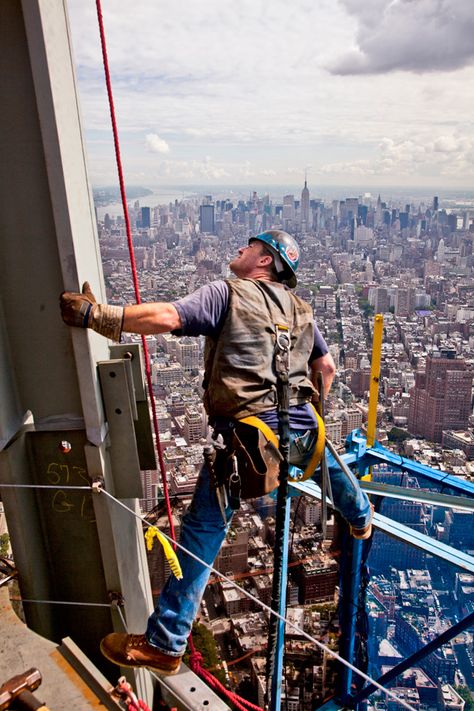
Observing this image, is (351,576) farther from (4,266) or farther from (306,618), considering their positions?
(306,618)

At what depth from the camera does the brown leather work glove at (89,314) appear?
5.90 ft

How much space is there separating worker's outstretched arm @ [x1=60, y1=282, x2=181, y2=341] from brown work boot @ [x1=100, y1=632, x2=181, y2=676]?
3.41 feet

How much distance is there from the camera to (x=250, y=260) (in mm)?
2449

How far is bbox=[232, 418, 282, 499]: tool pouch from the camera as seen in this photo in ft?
6.91

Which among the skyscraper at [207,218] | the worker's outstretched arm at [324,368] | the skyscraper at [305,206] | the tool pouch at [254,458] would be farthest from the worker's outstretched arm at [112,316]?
the skyscraper at [305,206]

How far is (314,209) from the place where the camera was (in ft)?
211

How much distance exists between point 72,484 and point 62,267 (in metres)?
0.73

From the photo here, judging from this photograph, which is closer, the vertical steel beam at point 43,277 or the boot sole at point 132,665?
the vertical steel beam at point 43,277

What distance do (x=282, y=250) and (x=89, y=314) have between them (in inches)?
35.4

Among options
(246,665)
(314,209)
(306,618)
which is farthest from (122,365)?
(314,209)

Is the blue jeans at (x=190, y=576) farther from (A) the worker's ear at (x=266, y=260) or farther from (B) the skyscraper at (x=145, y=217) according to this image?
(B) the skyscraper at (x=145, y=217)

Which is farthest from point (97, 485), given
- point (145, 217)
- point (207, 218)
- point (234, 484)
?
point (207, 218)

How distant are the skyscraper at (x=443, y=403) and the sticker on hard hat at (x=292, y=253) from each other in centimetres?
2458

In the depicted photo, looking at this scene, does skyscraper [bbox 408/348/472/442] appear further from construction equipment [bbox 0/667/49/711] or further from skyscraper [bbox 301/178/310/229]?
skyscraper [bbox 301/178/310/229]
